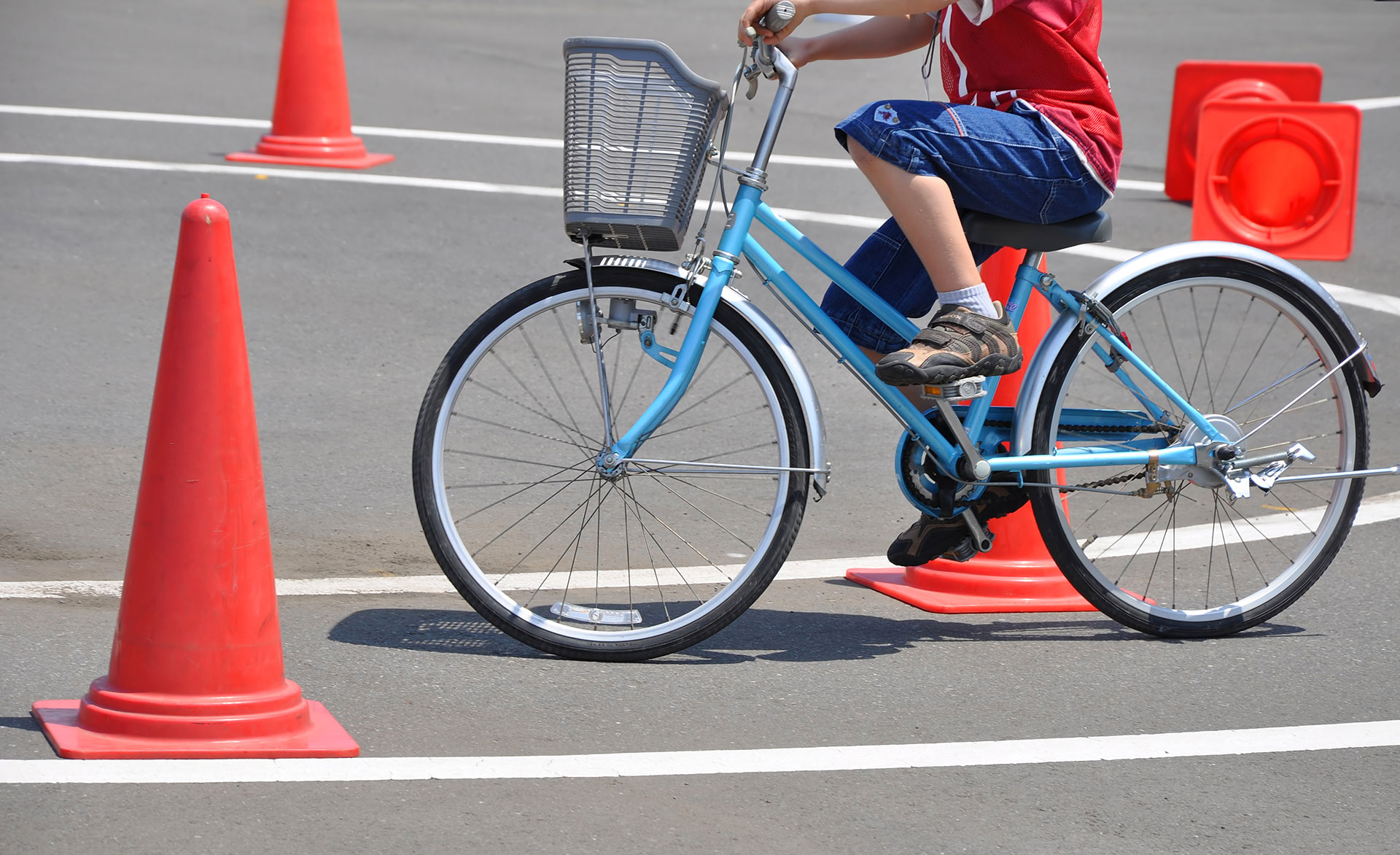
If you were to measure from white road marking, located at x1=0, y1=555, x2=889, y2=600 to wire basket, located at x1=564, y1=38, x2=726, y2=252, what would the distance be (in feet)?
3.95

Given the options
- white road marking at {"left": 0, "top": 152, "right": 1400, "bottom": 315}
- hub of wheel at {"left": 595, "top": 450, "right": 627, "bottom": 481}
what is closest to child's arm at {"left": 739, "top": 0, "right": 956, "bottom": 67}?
hub of wheel at {"left": 595, "top": 450, "right": 627, "bottom": 481}

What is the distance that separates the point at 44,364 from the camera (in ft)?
21.5

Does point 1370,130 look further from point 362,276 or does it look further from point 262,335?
point 262,335

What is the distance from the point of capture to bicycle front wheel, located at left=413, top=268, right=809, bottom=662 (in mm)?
4129

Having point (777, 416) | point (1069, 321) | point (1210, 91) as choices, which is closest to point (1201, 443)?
point (1069, 321)

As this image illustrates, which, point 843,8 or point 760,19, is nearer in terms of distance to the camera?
point 843,8

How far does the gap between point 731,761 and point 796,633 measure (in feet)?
3.03

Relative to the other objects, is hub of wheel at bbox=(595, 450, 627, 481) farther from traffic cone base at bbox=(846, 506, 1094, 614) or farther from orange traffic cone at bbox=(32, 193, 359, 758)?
traffic cone base at bbox=(846, 506, 1094, 614)

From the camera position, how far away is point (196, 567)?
3438 millimetres

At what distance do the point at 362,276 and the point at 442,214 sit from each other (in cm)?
130

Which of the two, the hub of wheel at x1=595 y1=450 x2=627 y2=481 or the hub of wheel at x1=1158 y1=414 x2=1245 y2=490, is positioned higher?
the hub of wheel at x1=1158 y1=414 x2=1245 y2=490

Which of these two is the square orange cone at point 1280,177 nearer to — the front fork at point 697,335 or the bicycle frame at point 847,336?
the bicycle frame at point 847,336

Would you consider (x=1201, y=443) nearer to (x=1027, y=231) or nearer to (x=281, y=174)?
(x=1027, y=231)

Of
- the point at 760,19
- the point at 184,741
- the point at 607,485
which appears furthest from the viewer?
the point at 607,485
